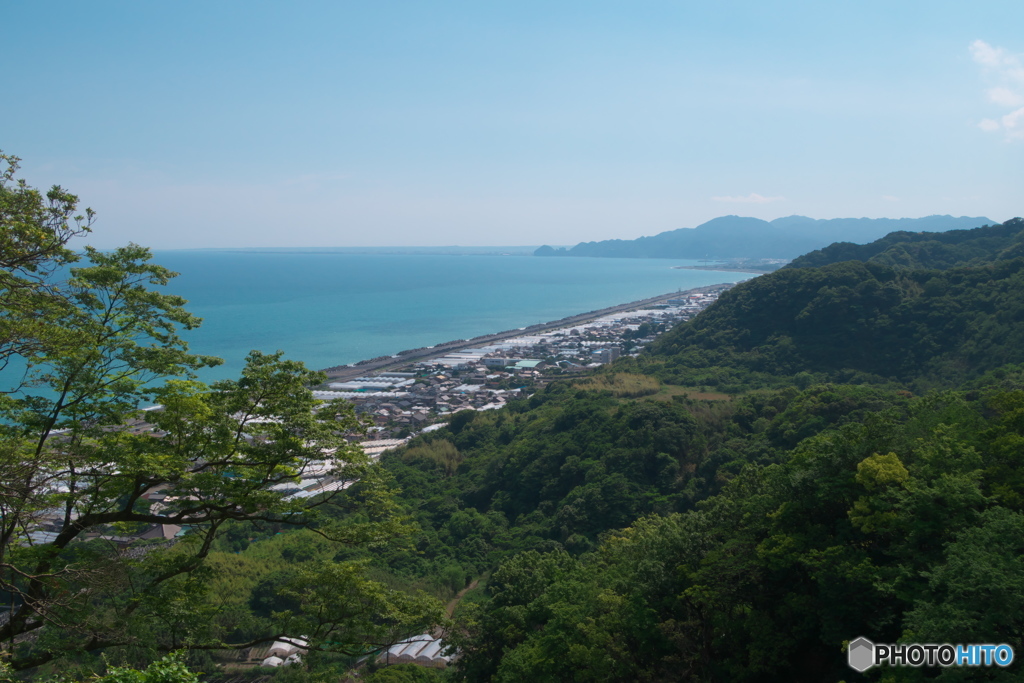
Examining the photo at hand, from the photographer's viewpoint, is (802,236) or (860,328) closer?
(860,328)

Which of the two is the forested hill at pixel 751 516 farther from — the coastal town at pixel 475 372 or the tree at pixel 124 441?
the coastal town at pixel 475 372

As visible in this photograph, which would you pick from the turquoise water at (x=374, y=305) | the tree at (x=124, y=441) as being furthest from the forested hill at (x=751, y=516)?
the turquoise water at (x=374, y=305)

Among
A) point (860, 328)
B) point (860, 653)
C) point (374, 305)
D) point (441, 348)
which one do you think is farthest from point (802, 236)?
point (860, 653)

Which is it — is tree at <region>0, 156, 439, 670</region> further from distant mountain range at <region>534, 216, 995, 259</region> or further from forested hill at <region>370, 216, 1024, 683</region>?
distant mountain range at <region>534, 216, 995, 259</region>

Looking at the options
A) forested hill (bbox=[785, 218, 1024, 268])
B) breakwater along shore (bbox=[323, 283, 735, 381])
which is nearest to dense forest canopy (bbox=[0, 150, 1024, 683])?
breakwater along shore (bbox=[323, 283, 735, 381])

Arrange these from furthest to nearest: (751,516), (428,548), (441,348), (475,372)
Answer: (441,348)
(475,372)
(428,548)
(751,516)

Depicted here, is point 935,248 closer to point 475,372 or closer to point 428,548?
point 475,372

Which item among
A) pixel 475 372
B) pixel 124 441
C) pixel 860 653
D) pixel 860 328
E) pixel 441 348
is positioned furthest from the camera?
pixel 441 348
